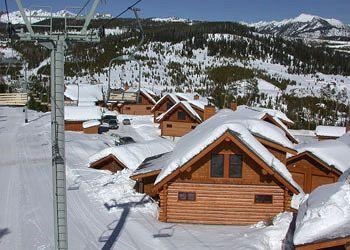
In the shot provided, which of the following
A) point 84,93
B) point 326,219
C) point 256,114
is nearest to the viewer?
point 326,219

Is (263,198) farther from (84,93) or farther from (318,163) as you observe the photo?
(84,93)

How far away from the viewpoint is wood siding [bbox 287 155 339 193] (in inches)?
1128

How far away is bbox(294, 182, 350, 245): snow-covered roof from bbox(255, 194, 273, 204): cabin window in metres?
5.87

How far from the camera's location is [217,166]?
72.0 ft

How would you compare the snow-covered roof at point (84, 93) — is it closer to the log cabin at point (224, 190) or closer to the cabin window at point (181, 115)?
the cabin window at point (181, 115)

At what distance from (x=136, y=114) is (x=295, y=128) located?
82.6 ft

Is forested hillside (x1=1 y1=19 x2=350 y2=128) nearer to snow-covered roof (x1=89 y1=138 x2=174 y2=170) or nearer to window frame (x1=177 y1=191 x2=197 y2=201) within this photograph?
snow-covered roof (x1=89 y1=138 x2=174 y2=170)

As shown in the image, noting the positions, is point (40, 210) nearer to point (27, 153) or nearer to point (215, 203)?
point (215, 203)

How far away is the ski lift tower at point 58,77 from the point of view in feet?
35.1

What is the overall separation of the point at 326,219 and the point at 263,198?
7359mm

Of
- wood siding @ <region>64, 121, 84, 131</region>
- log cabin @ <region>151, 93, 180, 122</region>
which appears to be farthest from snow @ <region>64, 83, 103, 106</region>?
wood siding @ <region>64, 121, 84, 131</region>

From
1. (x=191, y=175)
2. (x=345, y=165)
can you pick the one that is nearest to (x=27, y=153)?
(x=191, y=175)

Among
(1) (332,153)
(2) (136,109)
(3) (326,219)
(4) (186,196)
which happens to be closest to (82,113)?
(2) (136,109)

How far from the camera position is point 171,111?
5338 centimetres
